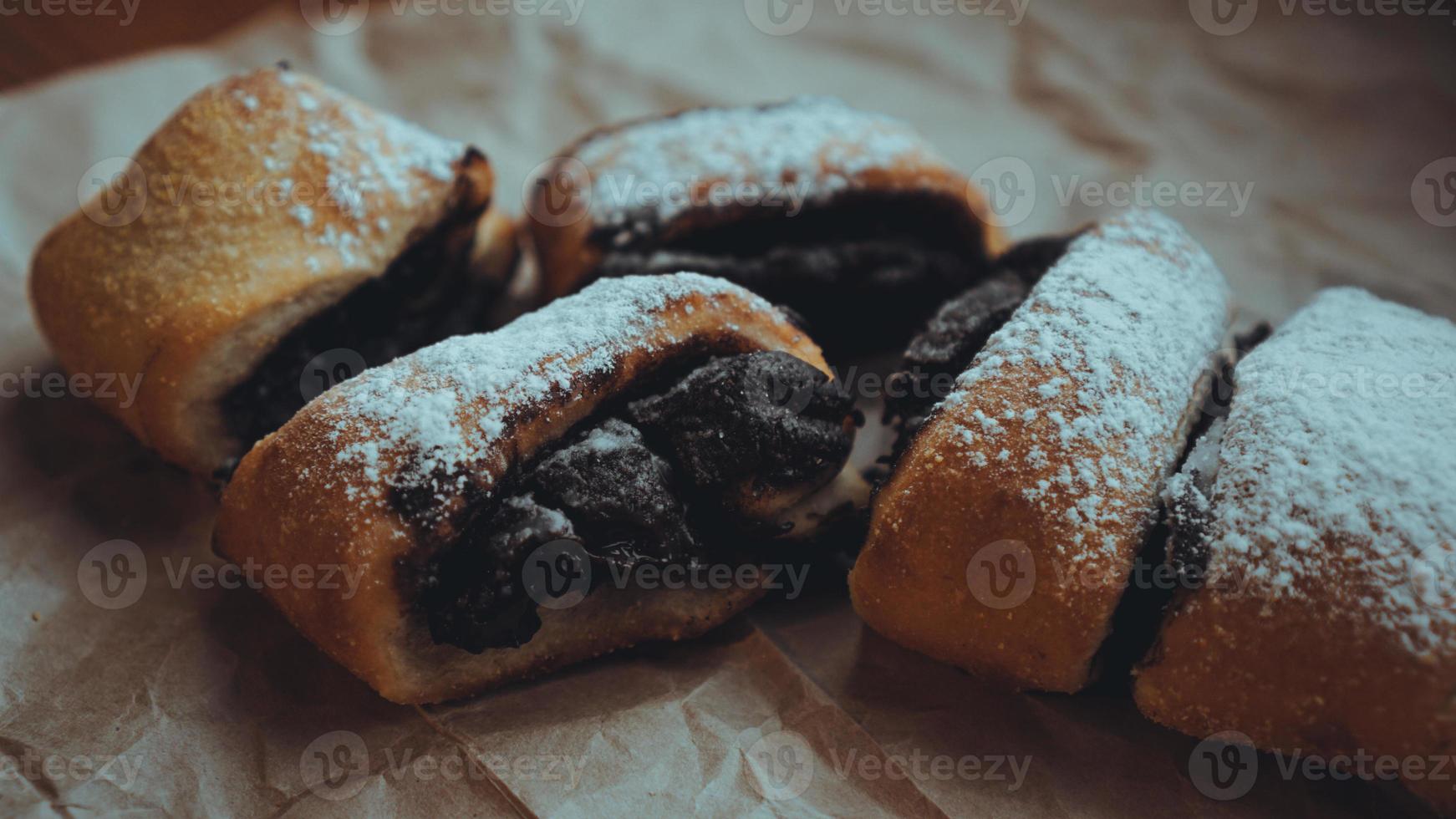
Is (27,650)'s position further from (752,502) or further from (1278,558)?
(1278,558)

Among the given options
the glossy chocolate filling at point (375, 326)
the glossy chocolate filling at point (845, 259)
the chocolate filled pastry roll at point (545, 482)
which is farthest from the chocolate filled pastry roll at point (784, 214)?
the chocolate filled pastry roll at point (545, 482)

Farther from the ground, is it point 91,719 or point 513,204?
point 513,204

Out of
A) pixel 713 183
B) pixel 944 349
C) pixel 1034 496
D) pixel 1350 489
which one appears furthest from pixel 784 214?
pixel 1350 489

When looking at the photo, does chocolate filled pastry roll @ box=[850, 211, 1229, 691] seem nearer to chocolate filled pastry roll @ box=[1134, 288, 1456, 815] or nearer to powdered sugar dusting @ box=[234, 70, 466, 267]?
chocolate filled pastry roll @ box=[1134, 288, 1456, 815]

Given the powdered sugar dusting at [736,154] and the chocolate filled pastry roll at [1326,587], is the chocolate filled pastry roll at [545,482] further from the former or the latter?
the chocolate filled pastry roll at [1326,587]

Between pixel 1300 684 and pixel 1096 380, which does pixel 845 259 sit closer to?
pixel 1096 380

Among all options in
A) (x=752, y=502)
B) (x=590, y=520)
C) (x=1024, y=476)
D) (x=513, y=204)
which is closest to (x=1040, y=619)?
(x=1024, y=476)
